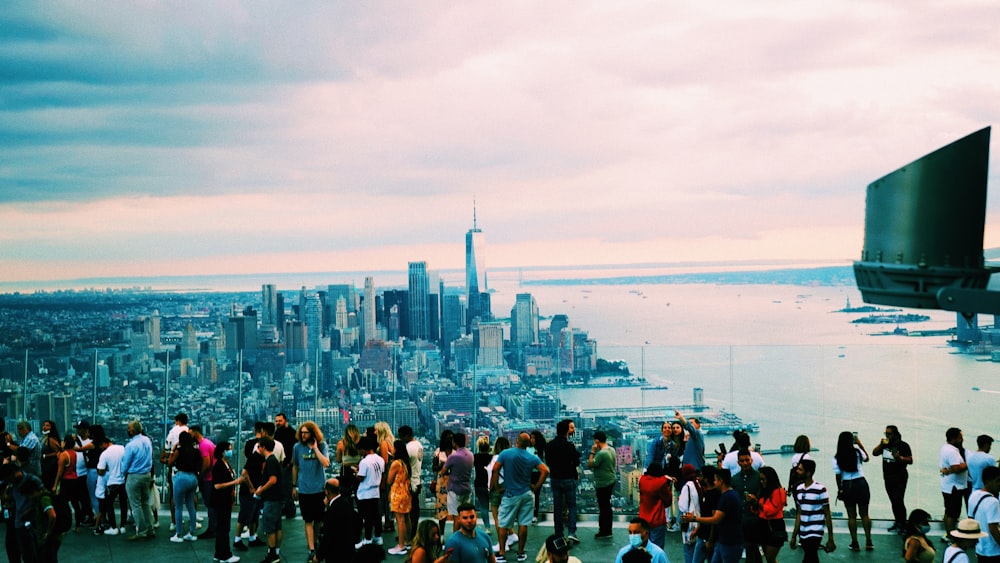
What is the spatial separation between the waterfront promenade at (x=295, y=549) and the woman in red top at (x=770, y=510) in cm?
126

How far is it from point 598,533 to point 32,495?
6.07m

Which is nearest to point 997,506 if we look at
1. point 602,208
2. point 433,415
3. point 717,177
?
point 433,415

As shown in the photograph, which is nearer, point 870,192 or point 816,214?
point 870,192

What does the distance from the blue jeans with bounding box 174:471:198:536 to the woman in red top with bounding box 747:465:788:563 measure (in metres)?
6.05

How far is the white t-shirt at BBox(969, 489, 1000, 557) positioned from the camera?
7777 millimetres

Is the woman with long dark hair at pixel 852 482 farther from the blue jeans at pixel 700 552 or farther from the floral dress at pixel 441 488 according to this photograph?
the floral dress at pixel 441 488

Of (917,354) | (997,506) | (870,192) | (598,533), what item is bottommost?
(598,533)

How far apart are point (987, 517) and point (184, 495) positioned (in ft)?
26.9

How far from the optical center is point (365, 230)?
3541 inches

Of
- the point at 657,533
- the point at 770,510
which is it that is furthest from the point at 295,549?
the point at 770,510

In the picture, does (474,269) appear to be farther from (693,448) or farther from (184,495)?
(693,448)

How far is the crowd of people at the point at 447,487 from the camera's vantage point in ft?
27.7

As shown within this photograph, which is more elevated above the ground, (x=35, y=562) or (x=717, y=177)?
(x=717, y=177)

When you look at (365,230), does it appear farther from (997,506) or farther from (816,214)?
(997,506)
